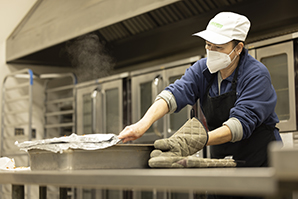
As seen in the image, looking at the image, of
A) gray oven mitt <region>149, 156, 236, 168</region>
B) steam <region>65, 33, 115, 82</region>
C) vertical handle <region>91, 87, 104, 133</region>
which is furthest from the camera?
steam <region>65, 33, 115, 82</region>

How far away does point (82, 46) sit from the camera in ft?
14.2

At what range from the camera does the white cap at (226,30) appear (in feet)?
5.65

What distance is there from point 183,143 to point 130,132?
11.9 inches

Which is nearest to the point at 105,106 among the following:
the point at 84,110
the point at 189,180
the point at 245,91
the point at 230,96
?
the point at 84,110

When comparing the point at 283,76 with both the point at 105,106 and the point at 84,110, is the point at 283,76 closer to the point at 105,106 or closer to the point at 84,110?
the point at 105,106

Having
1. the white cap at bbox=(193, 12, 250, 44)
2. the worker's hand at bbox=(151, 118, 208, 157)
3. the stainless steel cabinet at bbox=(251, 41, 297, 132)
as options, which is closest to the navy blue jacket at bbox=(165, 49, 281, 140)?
the white cap at bbox=(193, 12, 250, 44)

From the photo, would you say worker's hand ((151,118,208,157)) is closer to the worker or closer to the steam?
the worker

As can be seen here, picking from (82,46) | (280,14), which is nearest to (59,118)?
(82,46)

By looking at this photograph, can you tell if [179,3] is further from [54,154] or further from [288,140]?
[54,154]

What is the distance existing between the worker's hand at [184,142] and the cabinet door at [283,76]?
1422 millimetres

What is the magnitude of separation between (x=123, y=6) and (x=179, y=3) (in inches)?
20.9

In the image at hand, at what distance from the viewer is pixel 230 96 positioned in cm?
176

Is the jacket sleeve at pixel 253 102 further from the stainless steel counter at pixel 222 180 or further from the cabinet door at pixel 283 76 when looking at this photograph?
the cabinet door at pixel 283 76

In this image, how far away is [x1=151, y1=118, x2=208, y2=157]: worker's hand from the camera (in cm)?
133
